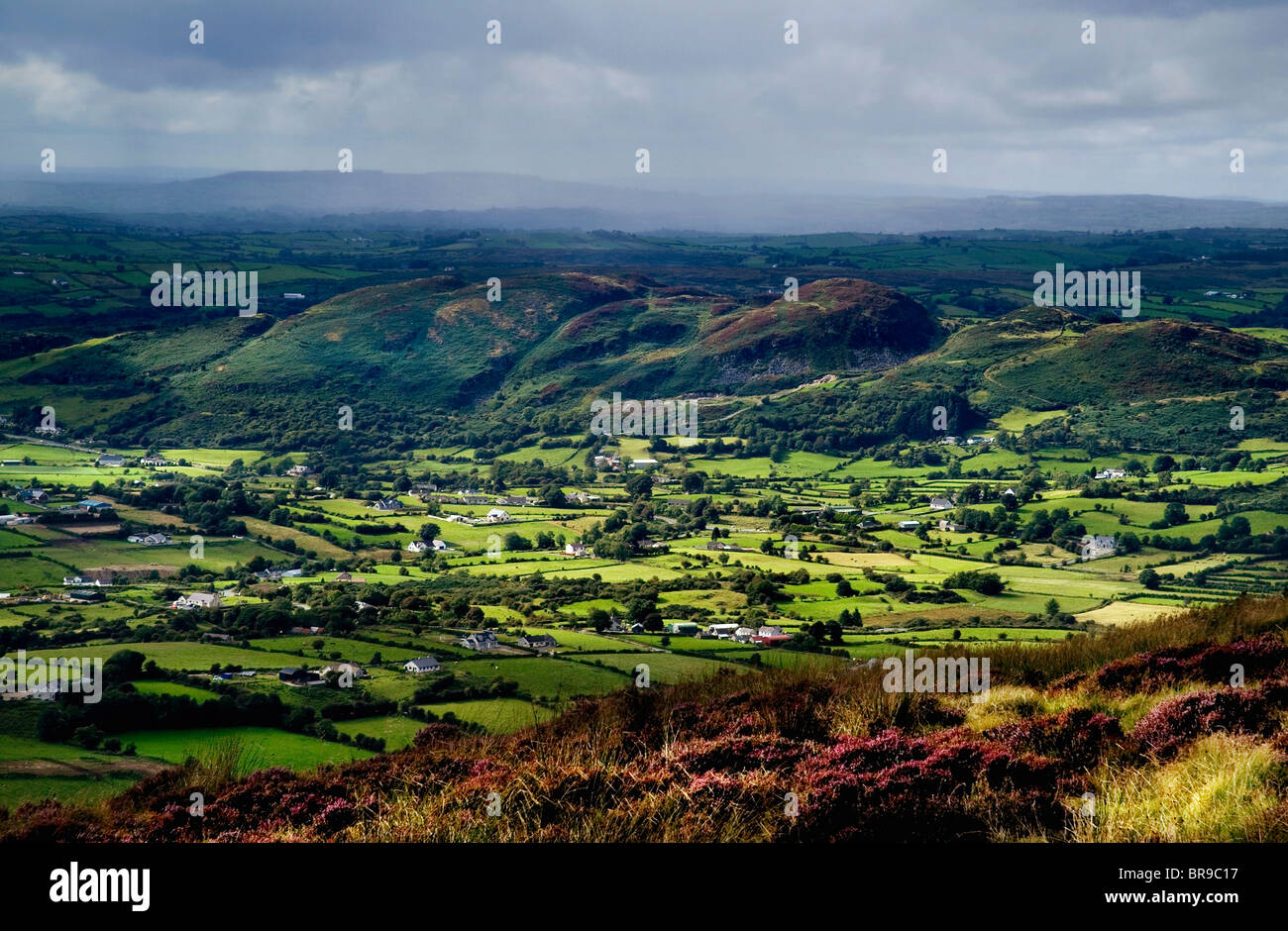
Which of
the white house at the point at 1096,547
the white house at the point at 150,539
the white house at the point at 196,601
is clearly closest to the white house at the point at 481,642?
the white house at the point at 196,601

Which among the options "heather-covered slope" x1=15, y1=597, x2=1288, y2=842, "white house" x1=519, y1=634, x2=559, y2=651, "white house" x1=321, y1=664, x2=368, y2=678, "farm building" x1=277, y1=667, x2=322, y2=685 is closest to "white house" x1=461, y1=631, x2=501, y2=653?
"white house" x1=519, y1=634, x2=559, y2=651

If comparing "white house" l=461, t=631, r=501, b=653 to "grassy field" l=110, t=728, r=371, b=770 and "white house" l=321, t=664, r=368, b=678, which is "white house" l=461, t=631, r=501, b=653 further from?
"grassy field" l=110, t=728, r=371, b=770

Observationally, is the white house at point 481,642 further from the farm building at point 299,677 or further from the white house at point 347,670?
the farm building at point 299,677

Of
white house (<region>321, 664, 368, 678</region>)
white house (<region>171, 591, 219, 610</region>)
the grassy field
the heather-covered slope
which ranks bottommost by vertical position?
white house (<region>171, 591, 219, 610</region>)

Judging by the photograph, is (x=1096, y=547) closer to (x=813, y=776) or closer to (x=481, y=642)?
(x=481, y=642)

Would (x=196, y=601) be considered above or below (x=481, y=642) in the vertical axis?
below

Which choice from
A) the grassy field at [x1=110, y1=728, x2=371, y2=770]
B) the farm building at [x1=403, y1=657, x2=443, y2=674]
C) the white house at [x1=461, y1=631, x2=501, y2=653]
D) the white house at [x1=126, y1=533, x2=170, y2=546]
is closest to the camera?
the grassy field at [x1=110, y1=728, x2=371, y2=770]

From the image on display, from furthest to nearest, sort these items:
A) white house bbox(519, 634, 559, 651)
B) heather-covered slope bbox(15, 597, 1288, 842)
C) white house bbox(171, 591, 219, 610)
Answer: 1. white house bbox(171, 591, 219, 610)
2. white house bbox(519, 634, 559, 651)
3. heather-covered slope bbox(15, 597, 1288, 842)

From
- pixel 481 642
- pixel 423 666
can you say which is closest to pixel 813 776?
pixel 423 666
